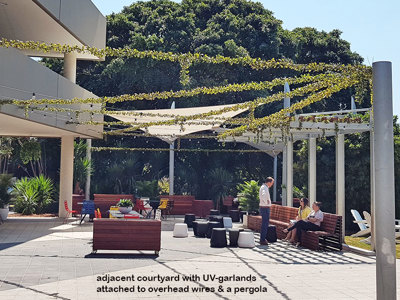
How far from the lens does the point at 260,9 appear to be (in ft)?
106

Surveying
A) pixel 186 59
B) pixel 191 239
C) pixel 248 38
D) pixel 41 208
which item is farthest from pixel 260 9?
pixel 186 59

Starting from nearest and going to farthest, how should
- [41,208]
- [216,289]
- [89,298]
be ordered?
[89,298] → [216,289] → [41,208]

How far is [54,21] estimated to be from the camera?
15.9 m

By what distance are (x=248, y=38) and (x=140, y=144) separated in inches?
333

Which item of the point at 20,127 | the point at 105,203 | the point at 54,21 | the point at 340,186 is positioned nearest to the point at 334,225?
the point at 340,186

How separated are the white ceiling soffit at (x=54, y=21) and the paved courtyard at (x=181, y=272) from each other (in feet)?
20.3

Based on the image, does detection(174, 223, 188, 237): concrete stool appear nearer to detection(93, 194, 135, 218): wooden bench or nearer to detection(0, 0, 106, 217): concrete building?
detection(93, 194, 135, 218): wooden bench

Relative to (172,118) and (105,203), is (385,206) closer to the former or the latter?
(105,203)

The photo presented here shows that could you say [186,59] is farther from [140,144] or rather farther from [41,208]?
[140,144]

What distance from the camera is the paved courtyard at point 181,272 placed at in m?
7.00

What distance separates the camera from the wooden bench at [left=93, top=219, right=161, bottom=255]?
33.1 feet

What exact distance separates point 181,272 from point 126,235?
2.02 meters

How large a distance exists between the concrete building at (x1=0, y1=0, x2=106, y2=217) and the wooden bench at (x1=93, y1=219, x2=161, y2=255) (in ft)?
14.5

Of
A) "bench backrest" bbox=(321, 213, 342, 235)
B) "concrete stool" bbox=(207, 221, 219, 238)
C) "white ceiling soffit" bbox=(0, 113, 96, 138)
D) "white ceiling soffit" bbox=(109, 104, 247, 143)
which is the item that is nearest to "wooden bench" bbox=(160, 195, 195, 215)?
"white ceiling soffit" bbox=(109, 104, 247, 143)
